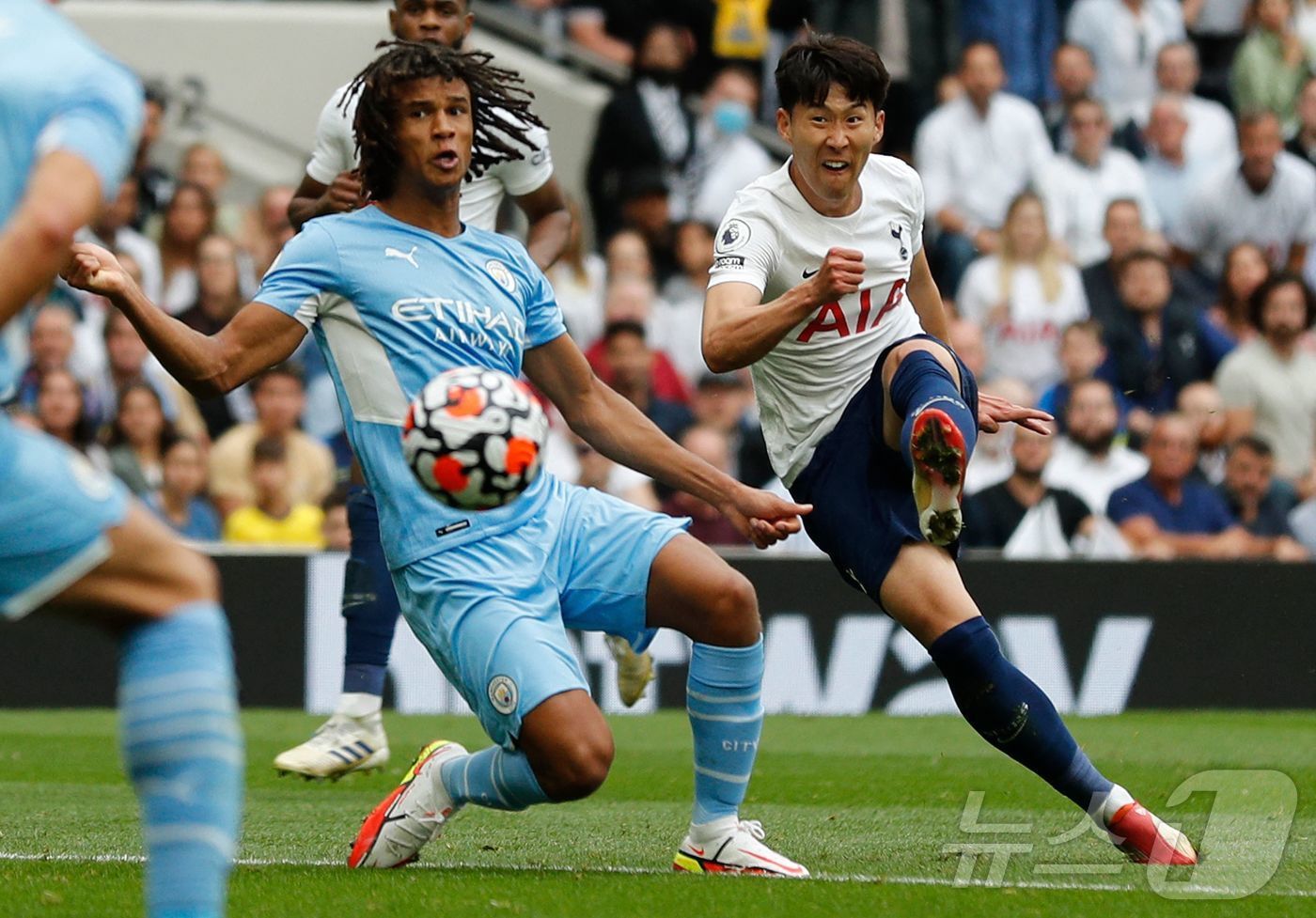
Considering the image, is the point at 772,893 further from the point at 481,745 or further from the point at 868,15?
the point at 868,15

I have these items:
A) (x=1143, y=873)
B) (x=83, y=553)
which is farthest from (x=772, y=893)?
(x=83, y=553)

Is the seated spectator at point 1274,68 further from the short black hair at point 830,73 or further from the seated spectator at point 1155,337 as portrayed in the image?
the short black hair at point 830,73

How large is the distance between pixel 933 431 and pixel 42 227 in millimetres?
2820

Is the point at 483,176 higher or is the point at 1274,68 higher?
the point at 483,176

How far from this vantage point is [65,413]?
466 inches

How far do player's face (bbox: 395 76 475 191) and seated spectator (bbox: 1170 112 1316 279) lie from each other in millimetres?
9736

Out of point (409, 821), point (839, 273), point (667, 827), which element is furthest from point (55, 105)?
point (667, 827)

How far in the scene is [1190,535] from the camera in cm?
1193

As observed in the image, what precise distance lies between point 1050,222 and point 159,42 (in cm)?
704

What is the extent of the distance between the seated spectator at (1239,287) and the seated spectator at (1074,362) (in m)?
1.21

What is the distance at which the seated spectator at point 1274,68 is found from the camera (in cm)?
Result: 1521

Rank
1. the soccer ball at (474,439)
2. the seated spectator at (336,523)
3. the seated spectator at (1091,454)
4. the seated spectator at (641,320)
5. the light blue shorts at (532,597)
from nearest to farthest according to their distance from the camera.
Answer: the soccer ball at (474,439) < the light blue shorts at (532,597) < the seated spectator at (336,523) < the seated spectator at (1091,454) < the seated spectator at (641,320)

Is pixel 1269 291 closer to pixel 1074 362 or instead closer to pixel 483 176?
pixel 1074 362

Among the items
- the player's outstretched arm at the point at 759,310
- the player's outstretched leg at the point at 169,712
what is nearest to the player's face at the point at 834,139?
the player's outstretched arm at the point at 759,310
